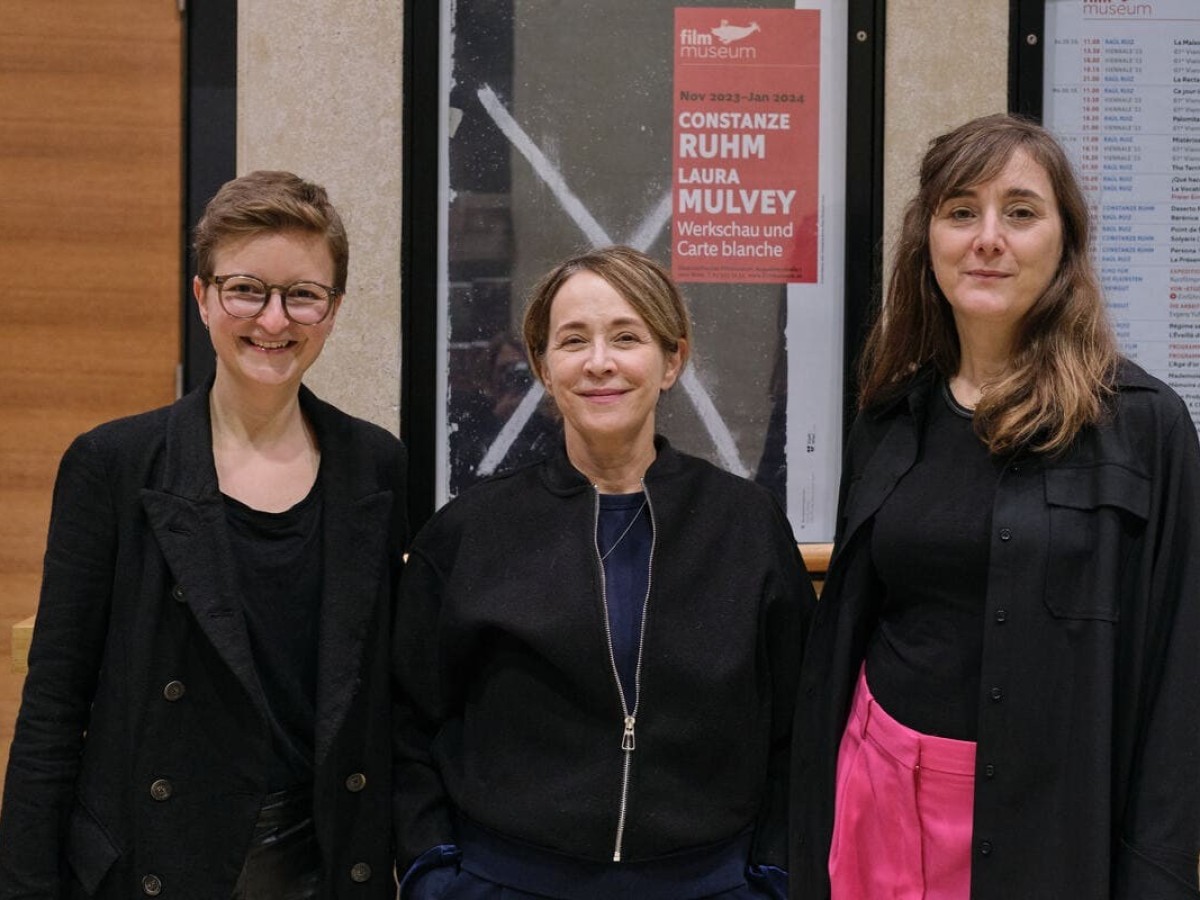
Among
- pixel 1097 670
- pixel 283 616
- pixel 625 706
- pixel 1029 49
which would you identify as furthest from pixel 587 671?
pixel 1029 49

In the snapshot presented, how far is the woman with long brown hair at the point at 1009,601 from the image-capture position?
1748 mm

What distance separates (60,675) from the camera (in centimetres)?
185

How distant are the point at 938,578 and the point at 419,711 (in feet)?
2.77

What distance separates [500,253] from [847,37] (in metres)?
0.95

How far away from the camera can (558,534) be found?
205cm

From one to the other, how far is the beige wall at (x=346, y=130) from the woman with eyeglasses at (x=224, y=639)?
962 mm

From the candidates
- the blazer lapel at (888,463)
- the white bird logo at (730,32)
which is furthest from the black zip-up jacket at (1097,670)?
the white bird logo at (730,32)

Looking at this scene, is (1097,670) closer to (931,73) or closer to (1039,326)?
(1039,326)

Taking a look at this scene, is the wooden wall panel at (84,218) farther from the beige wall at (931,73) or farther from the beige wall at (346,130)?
the beige wall at (931,73)

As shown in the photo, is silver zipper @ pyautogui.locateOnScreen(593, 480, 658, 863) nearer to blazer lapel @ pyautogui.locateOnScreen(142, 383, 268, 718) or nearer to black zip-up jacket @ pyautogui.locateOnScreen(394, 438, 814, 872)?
black zip-up jacket @ pyautogui.locateOnScreen(394, 438, 814, 872)

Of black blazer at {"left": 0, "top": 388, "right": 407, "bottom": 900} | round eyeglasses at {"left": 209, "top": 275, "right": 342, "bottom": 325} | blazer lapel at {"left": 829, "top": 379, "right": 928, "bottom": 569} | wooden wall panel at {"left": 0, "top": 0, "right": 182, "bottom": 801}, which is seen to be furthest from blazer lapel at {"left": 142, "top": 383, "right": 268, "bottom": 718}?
wooden wall panel at {"left": 0, "top": 0, "right": 182, "bottom": 801}

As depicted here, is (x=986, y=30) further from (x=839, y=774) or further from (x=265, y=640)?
(x=265, y=640)

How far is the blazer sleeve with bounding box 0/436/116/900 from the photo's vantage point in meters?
1.82

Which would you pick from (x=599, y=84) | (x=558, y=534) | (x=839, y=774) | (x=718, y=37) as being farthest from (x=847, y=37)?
(x=839, y=774)
